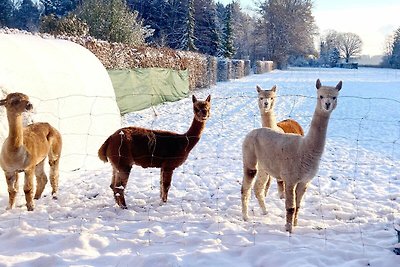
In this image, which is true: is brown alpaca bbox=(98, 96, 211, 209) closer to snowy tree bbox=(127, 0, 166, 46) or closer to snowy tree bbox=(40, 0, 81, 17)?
snowy tree bbox=(127, 0, 166, 46)

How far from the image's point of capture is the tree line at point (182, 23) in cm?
2325

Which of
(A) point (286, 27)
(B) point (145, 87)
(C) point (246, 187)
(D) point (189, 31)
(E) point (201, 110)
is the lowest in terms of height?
(C) point (246, 187)

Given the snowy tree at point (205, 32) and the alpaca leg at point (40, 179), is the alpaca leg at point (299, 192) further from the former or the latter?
the snowy tree at point (205, 32)

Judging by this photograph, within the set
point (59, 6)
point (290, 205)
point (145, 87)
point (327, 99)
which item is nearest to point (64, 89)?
point (290, 205)

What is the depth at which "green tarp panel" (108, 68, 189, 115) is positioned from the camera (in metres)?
13.6

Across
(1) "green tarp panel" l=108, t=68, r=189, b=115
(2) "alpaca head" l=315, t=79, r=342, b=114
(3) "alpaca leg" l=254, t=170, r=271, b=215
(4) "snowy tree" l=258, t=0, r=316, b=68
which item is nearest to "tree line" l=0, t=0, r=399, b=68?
(4) "snowy tree" l=258, t=0, r=316, b=68

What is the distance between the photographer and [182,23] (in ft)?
157

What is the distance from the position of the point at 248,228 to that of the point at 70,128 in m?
4.33

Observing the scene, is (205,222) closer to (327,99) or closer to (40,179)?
(327,99)

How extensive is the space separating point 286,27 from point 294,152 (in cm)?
5942

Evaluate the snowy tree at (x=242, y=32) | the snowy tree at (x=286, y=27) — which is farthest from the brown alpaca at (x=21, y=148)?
the snowy tree at (x=242, y=32)

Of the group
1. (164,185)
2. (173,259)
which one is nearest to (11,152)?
(164,185)

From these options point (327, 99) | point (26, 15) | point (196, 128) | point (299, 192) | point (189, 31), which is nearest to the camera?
point (327, 99)

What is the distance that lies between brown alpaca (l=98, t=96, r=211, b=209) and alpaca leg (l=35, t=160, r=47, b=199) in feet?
3.12
